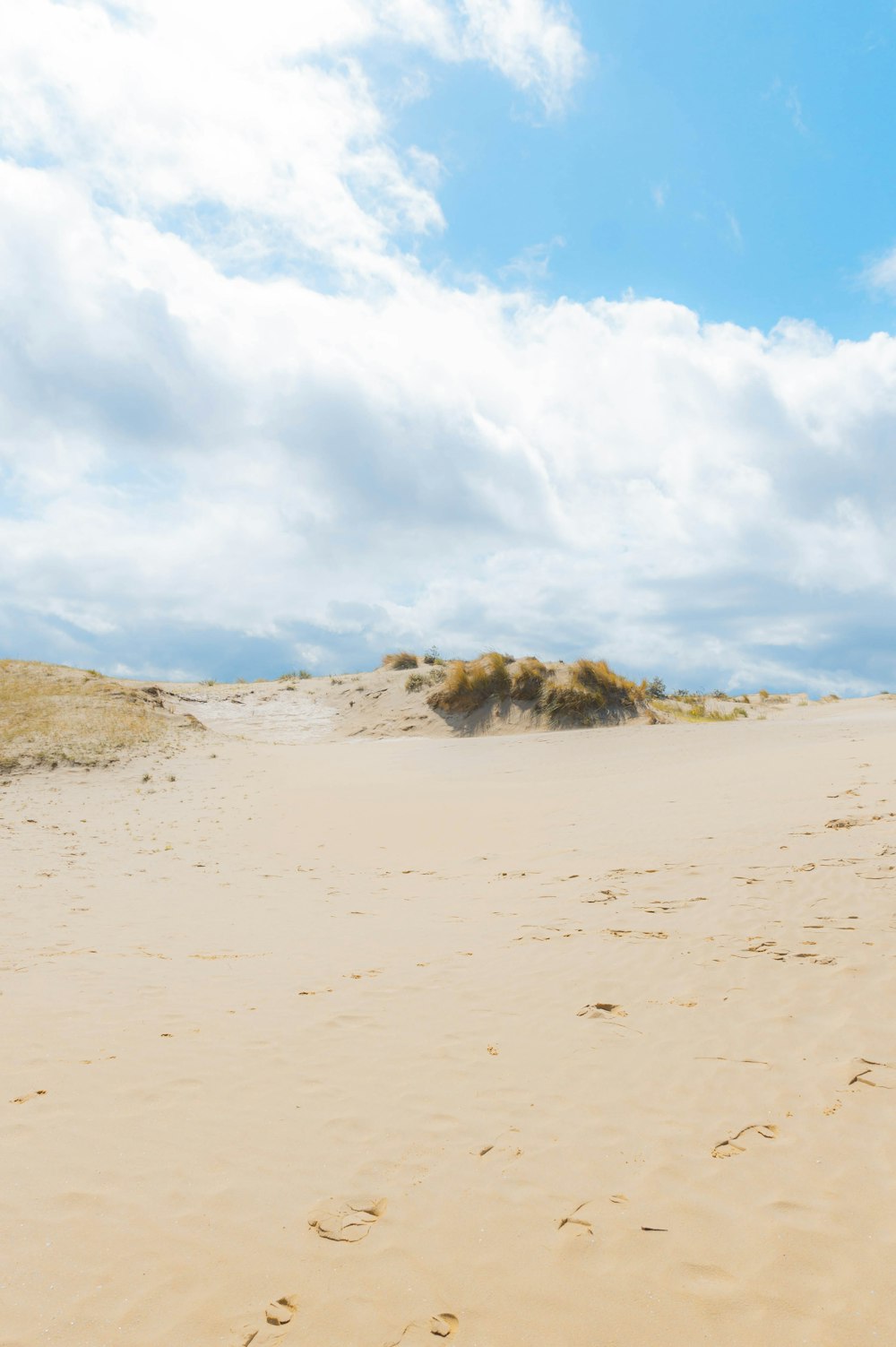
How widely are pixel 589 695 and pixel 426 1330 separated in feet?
71.0

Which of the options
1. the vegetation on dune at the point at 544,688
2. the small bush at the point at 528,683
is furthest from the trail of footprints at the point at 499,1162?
the small bush at the point at 528,683

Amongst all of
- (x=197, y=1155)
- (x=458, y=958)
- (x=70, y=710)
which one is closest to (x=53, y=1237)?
(x=197, y=1155)

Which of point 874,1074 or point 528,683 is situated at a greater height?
point 528,683

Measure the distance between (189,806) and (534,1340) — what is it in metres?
14.0

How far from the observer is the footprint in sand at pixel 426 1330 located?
2.55m

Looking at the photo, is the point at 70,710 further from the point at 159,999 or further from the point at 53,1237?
the point at 53,1237

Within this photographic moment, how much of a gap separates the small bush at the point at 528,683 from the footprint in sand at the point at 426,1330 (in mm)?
21838

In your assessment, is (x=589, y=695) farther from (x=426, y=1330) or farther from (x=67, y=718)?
(x=426, y=1330)

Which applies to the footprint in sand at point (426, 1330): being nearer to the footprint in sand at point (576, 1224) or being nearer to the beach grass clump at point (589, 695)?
the footprint in sand at point (576, 1224)

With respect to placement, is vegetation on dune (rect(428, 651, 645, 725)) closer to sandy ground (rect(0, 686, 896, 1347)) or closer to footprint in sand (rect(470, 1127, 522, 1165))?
sandy ground (rect(0, 686, 896, 1347))

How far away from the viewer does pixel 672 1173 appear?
3.44 meters

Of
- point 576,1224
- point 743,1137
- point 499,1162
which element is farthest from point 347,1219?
point 743,1137

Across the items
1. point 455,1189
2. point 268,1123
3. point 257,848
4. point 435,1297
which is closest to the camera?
point 435,1297

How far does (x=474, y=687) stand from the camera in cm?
2486
